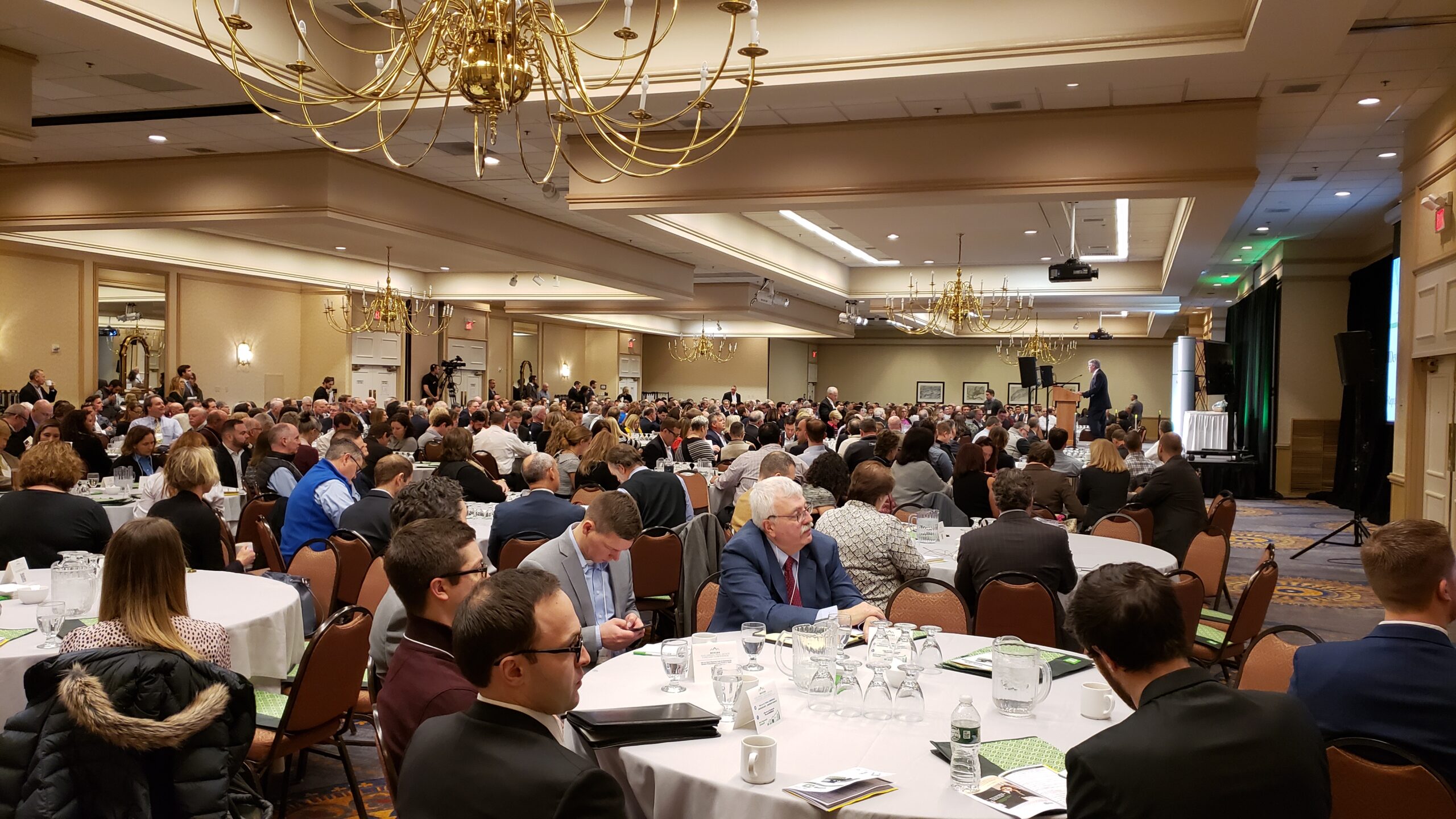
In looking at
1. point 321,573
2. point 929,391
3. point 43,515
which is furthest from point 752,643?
point 929,391

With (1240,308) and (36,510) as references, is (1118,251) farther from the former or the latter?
(36,510)

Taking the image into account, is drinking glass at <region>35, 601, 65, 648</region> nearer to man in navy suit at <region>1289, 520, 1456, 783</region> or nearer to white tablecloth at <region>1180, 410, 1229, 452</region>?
man in navy suit at <region>1289, 520, 1456, 783</region>

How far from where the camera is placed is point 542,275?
1880cm

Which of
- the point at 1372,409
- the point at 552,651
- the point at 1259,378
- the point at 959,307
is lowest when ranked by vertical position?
the point at 552,651

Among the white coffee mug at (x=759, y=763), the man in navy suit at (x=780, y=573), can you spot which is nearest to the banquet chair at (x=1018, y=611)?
the man in navy suit at (x=780, y=573)

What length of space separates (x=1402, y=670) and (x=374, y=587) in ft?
11.4

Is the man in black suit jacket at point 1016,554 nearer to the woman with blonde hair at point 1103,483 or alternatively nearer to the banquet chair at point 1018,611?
the banquet chair at point 1018,611

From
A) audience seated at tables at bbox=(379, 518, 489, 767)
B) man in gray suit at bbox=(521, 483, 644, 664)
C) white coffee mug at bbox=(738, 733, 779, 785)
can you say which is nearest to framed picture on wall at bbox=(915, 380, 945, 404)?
man in gray suit at bbox=(521, 483, 644, 664)

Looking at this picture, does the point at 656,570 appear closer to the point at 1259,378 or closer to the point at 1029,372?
the point at 1259,378

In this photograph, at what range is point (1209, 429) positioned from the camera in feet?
55.7

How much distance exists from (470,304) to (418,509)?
700 inches

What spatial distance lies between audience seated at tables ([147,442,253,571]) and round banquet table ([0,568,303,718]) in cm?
24

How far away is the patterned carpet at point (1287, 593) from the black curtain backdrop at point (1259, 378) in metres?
0.86

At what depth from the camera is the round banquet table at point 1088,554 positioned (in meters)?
4.87
